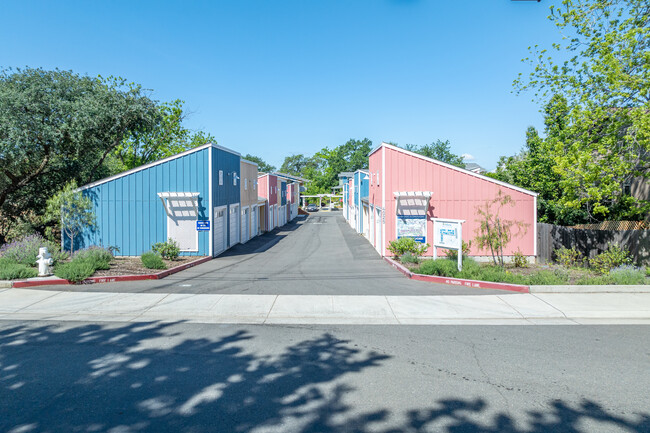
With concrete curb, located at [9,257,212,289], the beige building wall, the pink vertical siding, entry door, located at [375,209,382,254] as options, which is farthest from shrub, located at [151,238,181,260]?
entry door, located at [375,209,382,254]

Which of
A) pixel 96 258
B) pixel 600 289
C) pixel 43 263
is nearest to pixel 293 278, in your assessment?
pixel 96 258

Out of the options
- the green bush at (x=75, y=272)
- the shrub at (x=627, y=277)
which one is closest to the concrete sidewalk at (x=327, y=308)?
the shrub at (x=627, y=277)

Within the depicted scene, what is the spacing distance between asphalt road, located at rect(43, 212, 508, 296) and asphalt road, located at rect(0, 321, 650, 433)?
3600mm

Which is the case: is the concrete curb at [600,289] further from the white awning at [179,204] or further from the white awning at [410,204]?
the white awning at [179,204]

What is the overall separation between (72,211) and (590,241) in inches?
883

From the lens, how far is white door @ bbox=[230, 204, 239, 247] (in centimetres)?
2489

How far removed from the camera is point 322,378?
20.2 ft

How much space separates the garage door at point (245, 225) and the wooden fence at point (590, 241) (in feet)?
57.2

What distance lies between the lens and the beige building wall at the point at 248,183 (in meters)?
28.0

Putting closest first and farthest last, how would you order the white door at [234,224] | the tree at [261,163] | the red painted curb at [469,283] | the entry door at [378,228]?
the red painted curb at [469,283], the entry door at [378,228], the white door at [234,224], the tree at [261,163]

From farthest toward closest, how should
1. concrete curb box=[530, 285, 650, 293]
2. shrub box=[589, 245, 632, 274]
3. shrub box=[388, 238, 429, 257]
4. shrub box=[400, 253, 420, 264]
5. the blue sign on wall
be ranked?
the blue sign on wall → shrub box=[388, 238, 429, 257] → shrub box=[400, 253, 420, 264] → shrub box=[589, 245, 632, 274] → concrete curb box=[530, 285, 650, 293]

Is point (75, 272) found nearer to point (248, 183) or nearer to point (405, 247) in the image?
point (405, 247)

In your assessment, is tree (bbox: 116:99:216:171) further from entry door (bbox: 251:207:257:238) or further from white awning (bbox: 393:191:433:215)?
white awning (bbox: 393:191:433:215)

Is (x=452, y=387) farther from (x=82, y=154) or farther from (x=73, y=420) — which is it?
(x=82, y=154)
